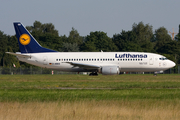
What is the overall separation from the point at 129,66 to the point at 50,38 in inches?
3217

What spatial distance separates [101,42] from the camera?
12775cm

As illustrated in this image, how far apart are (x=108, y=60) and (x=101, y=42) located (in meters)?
81.2

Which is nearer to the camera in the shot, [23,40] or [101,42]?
[23,40]

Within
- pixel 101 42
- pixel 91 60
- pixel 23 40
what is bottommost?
pixel 91 60

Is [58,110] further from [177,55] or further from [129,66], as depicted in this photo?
[177,55]

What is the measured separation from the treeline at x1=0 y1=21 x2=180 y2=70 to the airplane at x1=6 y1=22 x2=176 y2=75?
38.3 metres

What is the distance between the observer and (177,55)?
10319 centimetres

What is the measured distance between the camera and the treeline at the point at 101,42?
103 meters

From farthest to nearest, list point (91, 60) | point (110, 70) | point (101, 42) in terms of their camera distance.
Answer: point (101, 42) → point (91, 60) → point (110, 70)

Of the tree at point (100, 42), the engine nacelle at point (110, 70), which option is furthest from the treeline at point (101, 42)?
the engine nacelle at point (110, 70)

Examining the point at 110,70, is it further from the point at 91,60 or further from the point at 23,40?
the point at 23,40

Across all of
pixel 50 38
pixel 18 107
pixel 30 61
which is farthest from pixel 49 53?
pixel 50 38

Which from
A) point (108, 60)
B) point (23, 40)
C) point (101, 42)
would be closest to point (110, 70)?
point (108, 60)

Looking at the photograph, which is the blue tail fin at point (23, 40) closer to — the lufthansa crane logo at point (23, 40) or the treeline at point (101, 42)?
the lufthansa crane logo at point (23, 40)
